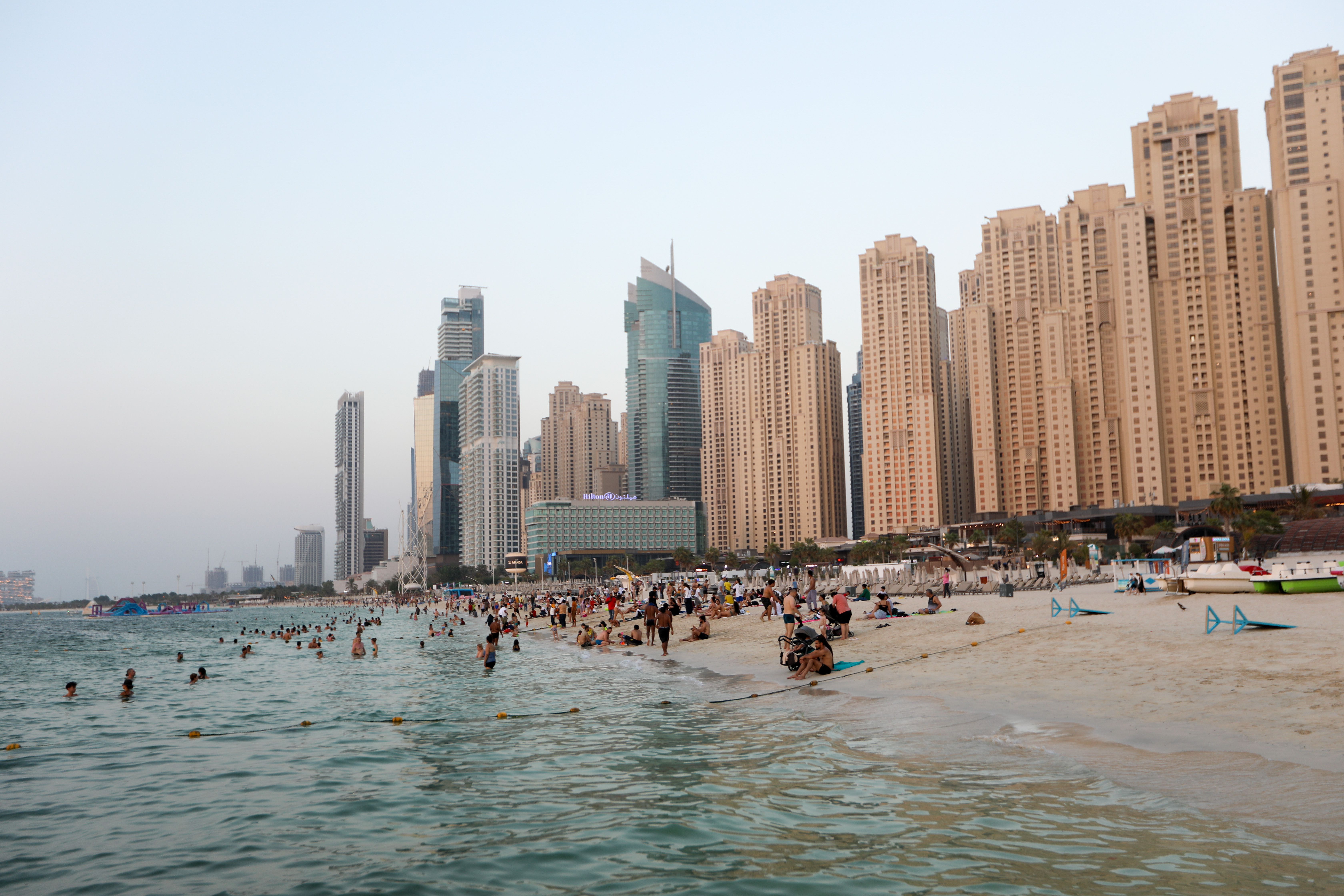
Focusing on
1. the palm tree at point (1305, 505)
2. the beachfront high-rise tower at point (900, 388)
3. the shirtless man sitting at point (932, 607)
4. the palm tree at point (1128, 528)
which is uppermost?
the beachfront high-rise tower at point (900, 388)

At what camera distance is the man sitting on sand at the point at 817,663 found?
24.1 meters

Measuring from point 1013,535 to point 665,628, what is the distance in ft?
345

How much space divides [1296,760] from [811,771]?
635 centimetres

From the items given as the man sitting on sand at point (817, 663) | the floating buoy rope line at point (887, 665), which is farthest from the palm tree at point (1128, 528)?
the man sitting on sand at point (817, 663)

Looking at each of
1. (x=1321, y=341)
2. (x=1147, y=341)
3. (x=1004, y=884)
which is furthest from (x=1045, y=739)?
(x=1147, y=341)

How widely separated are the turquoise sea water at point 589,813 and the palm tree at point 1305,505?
101m

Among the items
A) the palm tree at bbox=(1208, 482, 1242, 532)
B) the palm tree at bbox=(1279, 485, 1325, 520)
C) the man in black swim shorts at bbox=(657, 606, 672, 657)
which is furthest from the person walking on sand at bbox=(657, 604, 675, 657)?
the palm tree at bbox=(1279, 485, 1325, 520)

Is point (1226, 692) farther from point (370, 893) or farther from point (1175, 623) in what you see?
point (370, 893)

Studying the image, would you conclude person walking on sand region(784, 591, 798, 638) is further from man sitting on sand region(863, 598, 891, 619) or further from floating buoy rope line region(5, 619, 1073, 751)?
floating buoy rope line region(5, 619, 1073, 751)

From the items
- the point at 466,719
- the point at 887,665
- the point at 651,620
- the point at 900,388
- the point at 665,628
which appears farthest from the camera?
the point at 900,388

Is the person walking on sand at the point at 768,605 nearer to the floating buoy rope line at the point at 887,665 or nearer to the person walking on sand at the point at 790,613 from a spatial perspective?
the person walking on sand at the point at 790,613

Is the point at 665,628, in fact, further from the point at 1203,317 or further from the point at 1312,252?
the point at 1203,317

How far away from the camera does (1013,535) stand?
129000 millimetres

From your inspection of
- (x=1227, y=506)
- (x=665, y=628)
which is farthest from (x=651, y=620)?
(x=1227, y=506)
